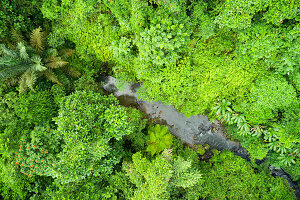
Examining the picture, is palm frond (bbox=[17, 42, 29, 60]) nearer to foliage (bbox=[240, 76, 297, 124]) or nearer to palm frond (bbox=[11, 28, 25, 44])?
palm frond (bbox=[11, 28, 25, 44])

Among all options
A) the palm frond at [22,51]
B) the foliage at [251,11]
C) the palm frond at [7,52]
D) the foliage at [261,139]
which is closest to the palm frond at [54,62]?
the palm frond at [22,51]

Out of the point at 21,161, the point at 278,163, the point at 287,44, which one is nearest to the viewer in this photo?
the point at 287,44

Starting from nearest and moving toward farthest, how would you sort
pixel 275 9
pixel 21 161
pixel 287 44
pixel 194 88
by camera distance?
pixel 275 9
pixel 287 44
pixel 21 161
pixel 194 88

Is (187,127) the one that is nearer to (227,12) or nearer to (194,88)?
(194,88)

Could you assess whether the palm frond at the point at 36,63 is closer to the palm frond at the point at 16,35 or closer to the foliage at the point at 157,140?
the palm frond at the point at 16,35

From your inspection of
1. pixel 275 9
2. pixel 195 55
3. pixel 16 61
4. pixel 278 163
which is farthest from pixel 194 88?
pixel 16 61

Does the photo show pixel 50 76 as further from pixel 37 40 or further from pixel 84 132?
pixel 84 132

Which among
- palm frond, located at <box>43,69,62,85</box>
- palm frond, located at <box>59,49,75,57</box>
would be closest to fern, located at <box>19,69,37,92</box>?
palm frond, located at <box>43,69,62,85</box>
